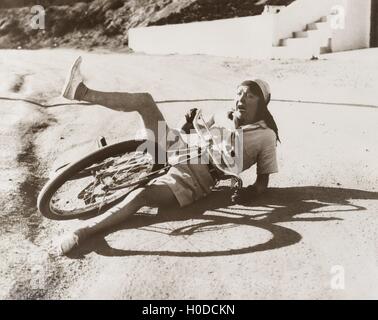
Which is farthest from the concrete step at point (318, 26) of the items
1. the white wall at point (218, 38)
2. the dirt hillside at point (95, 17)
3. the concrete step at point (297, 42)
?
the dirt hillside at point (95, 17)

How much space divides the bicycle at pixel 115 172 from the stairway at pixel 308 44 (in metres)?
6.83

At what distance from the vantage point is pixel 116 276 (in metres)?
3.25

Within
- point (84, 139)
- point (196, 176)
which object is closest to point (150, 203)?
point (196, 176)

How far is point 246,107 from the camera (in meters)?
4.29

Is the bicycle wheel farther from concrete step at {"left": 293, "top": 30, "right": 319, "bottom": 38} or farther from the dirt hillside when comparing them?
the dirt hillside

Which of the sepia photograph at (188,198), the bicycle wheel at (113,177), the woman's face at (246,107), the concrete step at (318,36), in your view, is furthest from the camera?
the concrete step at (318,36)

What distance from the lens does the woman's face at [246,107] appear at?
4.28 metres

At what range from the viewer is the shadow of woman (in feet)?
11.6

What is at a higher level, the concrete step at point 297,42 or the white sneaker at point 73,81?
the concrete step at point 297,42

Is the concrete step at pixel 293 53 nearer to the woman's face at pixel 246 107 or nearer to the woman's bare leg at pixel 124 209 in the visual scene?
the woman's face at pixel 246 107

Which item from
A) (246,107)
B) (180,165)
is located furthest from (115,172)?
(246,107)

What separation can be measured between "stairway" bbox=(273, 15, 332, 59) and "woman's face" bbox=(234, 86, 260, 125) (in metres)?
6.59

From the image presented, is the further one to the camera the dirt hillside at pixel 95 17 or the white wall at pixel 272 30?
the dirt hillside at pixel 95 17

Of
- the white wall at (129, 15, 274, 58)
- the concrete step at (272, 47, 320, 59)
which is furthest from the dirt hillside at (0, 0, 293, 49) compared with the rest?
the concrete step at (272, 47, 320, 59)
